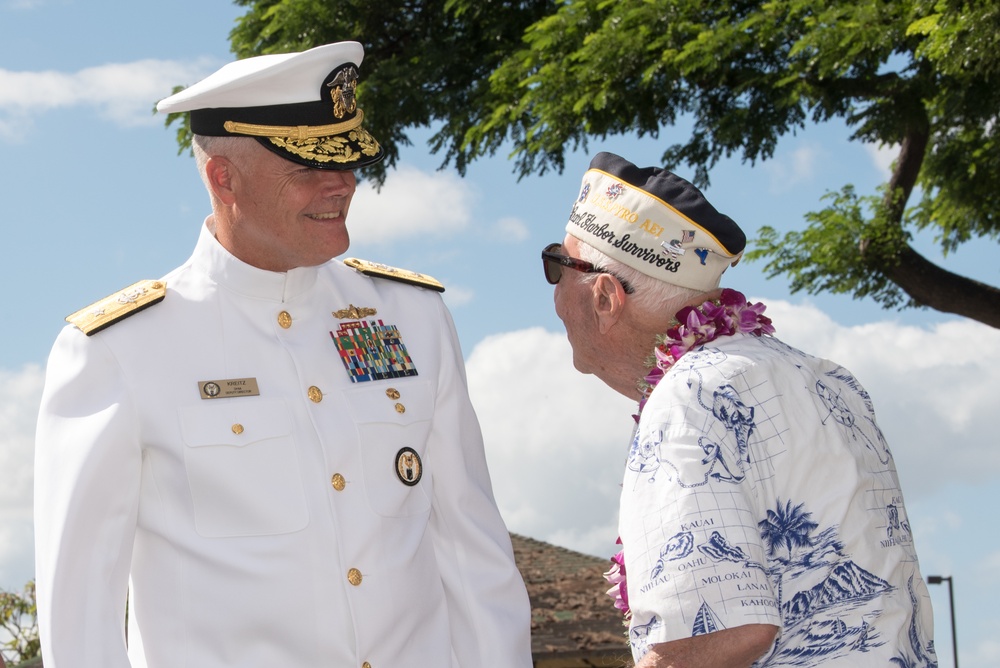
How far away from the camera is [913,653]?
2.59 metres

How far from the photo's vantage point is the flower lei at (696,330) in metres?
2.78

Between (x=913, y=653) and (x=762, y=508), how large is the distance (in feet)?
1.67

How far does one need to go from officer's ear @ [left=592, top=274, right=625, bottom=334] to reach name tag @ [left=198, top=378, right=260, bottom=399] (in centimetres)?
101

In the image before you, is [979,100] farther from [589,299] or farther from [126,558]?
[126,558]

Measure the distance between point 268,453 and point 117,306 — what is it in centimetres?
62

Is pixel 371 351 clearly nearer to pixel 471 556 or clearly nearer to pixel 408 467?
pixel 408 467

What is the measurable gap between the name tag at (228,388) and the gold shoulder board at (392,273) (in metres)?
0.64

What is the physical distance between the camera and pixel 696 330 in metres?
2.80

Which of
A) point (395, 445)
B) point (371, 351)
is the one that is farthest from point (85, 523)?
point (371, 351)

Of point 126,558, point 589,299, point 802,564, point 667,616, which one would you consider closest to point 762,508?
point 802,564

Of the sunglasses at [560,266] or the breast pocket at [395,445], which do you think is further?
the breast pocket at [395,445]

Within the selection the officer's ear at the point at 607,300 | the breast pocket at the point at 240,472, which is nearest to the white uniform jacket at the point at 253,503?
the breast pocket at the point at 240,472

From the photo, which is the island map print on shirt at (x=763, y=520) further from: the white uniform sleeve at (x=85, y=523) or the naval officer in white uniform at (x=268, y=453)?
the white uniform sleeve at (x=85, y=523)

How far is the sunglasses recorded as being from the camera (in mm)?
3037
